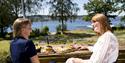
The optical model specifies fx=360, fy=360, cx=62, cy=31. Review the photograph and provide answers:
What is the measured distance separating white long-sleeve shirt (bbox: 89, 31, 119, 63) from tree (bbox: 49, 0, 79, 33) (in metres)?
37.7

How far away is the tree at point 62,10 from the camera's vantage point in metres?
41.5

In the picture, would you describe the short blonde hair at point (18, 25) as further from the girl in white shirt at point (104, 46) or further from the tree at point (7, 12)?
the tree at point (7, 12)

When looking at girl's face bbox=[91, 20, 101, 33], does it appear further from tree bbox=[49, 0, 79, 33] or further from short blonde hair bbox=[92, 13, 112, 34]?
tree bbox=[49, 0, 79, 33]

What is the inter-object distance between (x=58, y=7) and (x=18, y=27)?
1509 inches

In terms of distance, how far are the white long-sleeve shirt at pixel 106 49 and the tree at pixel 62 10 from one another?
3769 cm

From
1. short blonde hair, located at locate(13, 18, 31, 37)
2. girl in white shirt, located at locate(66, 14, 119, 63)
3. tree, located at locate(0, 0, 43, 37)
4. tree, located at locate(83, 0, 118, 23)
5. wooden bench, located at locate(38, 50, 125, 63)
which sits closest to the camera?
short blonde hair, located at locate(13, 18, 31, 37)

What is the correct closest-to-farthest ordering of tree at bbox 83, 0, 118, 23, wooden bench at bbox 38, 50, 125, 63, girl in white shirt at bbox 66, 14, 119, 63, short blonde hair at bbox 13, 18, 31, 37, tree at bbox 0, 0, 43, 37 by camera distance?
short blonde hair at bbox 13, 18, 31, 37 → girl in white shirt at bbox 66, 14, 119, 63 → wooden bench at bbox 38, 50, 125, 63 → tree at bbox 0, 0, 43, 37 → tree at bbox 83, 0, 118, 23

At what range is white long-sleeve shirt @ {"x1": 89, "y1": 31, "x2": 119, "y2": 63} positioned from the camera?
138 inches

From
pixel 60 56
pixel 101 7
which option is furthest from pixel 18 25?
pixel 101 7

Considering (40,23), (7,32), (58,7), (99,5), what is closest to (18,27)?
(7,32)

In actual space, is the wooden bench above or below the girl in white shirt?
below

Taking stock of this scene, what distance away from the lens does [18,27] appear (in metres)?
3.39

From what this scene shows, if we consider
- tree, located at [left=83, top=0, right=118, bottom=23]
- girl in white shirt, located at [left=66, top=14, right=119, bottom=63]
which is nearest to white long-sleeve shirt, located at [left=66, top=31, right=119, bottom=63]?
girl in white shirt, located at [left=66, top=14, right=119, bottom=63]

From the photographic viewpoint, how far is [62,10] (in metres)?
41.3
